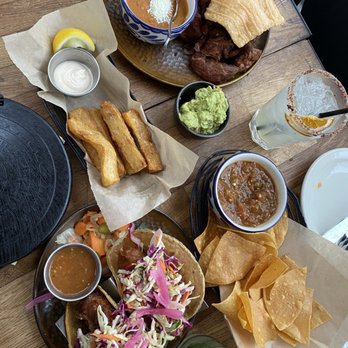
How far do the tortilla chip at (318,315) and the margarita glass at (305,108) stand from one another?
0.56 metres

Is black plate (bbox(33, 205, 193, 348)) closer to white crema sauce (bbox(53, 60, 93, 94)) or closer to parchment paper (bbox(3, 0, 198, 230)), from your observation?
parchment paper (bbox(3, 0, 198, 230))

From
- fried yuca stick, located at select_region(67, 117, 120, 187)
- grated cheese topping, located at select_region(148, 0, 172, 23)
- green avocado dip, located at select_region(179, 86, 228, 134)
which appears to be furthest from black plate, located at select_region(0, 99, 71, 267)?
grated cheese topping, located at select_region(148, 0, 172, 23)

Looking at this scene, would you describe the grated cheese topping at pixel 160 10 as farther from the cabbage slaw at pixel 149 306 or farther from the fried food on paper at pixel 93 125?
the cabbage slaw at pixel 149 306

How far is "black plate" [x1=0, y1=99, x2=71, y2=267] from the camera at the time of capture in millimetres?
1422

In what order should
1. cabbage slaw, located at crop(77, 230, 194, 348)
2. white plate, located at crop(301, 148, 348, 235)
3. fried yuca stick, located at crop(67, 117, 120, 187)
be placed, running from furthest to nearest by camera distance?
white plate, located at crop(301, 148, 348, 235) < fried yuca stick, located at crop(67, 117, 120, 187) < cabbage slaw, located at crop(77, 230, 194, 348)

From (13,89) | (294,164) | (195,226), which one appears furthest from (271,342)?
(13,89)

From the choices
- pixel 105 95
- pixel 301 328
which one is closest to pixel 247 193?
pixel 301 328

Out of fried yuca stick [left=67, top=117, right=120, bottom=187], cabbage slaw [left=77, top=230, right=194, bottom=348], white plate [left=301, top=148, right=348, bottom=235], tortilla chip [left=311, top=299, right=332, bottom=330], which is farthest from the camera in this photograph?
white plate [left=301, top=148, right=348, bottom=235]

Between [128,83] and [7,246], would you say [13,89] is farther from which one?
[7,246]

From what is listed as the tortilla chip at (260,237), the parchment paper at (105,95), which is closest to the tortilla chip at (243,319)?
the tortilla chip at (260,237)

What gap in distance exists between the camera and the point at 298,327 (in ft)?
5.28

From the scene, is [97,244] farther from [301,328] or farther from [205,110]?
[301,328]

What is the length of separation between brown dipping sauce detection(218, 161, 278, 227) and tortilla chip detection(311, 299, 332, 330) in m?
0.33

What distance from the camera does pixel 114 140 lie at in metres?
1.61
